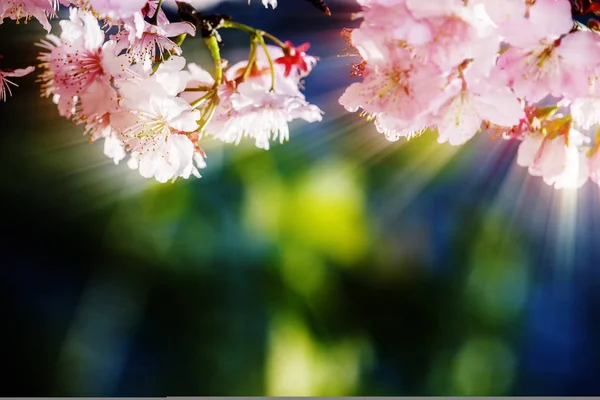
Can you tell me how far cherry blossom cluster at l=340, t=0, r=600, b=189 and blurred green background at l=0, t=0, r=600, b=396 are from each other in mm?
951

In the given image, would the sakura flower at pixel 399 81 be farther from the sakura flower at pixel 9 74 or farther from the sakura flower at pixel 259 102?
the sakura flower at pixel 9 74

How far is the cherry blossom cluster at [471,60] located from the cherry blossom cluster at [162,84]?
8 centimetres

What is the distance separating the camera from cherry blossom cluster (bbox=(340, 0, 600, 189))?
0.45 m

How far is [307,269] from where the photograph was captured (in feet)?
5.24

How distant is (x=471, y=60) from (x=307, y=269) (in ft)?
3.85

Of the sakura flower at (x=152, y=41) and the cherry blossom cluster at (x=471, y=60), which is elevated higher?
the cherry blossom cluster at (x=471, y=60)

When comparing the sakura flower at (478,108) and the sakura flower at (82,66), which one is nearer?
the sakura flower at (478,108)

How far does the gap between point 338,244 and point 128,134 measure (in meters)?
1.01

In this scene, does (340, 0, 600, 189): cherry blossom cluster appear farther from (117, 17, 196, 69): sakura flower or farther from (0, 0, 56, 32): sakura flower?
(0, 0, 56, 32): sakura flower

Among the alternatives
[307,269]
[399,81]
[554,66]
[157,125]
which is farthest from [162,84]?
[307,269]

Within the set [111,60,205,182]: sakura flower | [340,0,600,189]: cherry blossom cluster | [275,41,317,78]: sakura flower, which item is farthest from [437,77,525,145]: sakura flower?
[111,60,205,182]: sakura flower

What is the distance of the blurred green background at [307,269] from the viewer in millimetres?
1453

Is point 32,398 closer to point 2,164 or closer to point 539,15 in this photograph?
point 2,164

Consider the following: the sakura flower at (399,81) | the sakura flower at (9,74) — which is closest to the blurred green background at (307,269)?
the sakura flower at (9,74)
